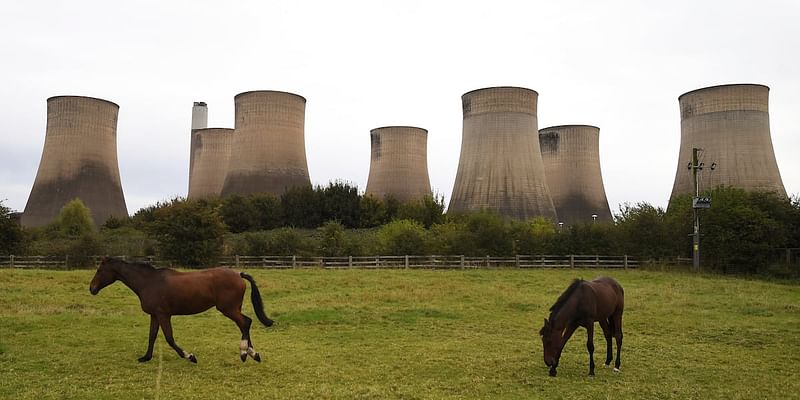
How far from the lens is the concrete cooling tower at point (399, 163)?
47.5m

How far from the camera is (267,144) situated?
40.8 m

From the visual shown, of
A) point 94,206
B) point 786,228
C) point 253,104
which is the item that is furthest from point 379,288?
point 94,206

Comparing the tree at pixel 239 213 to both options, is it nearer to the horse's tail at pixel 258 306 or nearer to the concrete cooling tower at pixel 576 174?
the concrete cooling tower at pixel 576 174

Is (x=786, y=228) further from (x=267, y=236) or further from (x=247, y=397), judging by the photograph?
(x=247, y=397)

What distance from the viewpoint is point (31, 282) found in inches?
691

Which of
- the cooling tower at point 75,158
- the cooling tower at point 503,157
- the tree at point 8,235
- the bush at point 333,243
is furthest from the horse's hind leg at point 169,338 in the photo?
the cooling tower at point 75,158

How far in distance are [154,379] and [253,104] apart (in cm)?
3554

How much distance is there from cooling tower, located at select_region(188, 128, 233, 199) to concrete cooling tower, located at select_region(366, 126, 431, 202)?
42.8 feet

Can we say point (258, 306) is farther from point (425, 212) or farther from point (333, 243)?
point (425, 212)

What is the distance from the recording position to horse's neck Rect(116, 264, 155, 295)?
7.87 meters

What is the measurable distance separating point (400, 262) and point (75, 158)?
76.2 feet

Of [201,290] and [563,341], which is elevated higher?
[201,290]

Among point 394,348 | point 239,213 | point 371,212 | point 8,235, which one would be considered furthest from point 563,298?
point 371,212

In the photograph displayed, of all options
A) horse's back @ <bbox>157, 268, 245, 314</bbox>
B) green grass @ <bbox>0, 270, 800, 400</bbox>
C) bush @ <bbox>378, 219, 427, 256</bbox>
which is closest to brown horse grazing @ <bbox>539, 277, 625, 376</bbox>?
green grass @ <bbox>0, 270, 800, 400</bbox>
